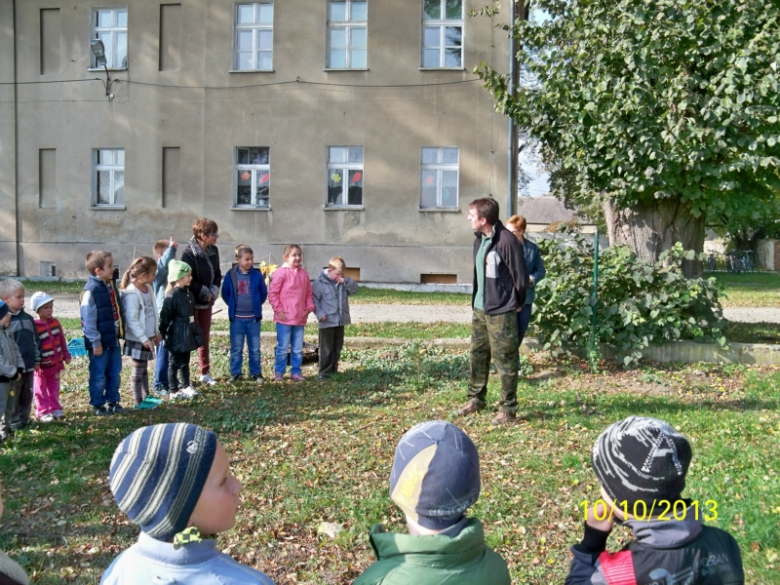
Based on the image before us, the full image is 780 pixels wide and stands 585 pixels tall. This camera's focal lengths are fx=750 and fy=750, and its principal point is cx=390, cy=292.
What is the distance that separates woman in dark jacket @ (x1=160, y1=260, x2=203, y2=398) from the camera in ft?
A: 25.2

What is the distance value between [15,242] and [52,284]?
2.81 m

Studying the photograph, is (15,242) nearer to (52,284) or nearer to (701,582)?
(52,284)

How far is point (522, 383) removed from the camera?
8.38 meters

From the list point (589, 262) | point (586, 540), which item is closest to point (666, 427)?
point (586, 540)

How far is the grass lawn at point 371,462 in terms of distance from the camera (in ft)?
13.8

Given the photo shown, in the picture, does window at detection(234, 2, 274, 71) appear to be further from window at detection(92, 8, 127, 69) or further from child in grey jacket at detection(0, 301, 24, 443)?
child in grey jacket at detection(0, 301, 24, 443)

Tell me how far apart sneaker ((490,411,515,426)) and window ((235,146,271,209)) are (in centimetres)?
1579

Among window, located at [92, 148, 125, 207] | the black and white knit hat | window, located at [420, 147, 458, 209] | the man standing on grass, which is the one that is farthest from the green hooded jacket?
Answer: window, located at [92, 148, 125, 207]

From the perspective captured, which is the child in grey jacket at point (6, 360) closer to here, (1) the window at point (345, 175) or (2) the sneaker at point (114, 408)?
(2) the sneaker at point (114, 408)

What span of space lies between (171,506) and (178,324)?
5950 mm

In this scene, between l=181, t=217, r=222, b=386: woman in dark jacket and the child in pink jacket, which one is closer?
l=181, t=217, r=222, b=386: woman in dark jacket

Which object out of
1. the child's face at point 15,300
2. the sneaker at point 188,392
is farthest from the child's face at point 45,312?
the sneaker at point 188,392

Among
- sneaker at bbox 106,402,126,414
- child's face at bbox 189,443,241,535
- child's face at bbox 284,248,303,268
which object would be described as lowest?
sneaker at bbox 106,402,126,414

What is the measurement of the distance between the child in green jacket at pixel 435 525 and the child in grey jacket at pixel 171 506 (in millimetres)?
370
